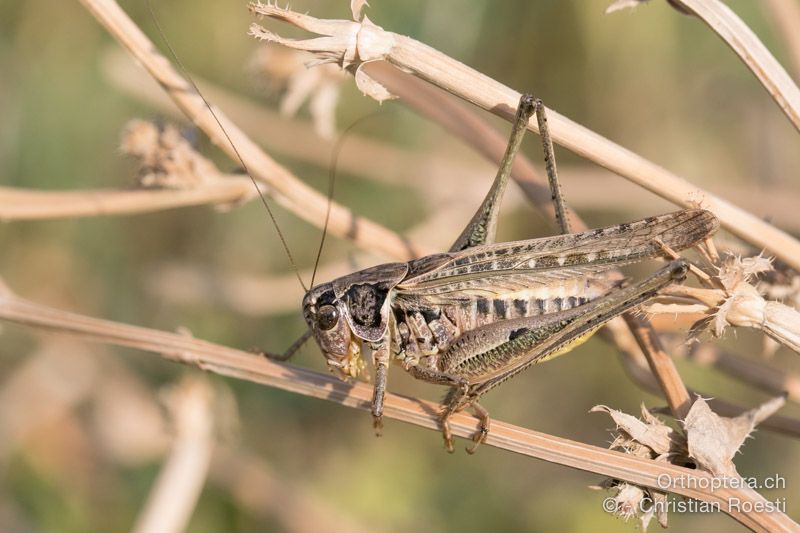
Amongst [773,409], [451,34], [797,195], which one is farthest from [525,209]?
[773,409]

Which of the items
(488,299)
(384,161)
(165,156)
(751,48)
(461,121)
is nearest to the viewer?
(751,48)

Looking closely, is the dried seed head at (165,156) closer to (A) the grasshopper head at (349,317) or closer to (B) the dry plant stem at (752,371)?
(A) the grasshopper head at (349,317)

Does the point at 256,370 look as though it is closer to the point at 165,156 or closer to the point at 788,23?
the point at 165,156

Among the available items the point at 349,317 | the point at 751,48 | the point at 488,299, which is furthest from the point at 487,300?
the point at 751,48

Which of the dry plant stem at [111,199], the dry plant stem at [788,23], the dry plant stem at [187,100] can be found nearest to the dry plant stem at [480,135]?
the dry plant stem at [187,100]

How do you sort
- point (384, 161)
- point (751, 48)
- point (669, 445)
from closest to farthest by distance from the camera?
point (669, 445) < point (751, 48) < point (384, 161)

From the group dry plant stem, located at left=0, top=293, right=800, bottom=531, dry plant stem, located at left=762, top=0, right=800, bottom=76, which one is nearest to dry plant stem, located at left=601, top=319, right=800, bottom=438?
dry plant stem, located at left=0, top=293, right=800, bottom=531

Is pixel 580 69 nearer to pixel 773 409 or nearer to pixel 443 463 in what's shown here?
pixel 443 463
